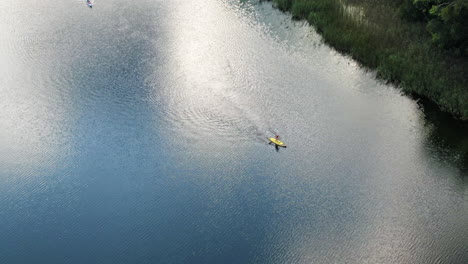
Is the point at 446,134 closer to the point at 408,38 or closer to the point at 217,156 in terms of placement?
the point at 408,38

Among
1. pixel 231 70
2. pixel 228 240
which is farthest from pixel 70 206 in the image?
pixel 231 70

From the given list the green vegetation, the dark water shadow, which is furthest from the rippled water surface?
the green vegetation

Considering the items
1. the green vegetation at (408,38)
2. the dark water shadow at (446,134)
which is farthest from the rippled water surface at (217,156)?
the green vegetation at (408,38)

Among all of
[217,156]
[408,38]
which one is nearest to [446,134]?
[408,38]

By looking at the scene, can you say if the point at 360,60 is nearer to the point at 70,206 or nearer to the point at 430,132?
the point at 430,132

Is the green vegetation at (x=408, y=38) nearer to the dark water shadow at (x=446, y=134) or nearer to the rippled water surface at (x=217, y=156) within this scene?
the dark water shadow at (x=446, y=134)

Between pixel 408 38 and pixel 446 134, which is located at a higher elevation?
pixel 408 38

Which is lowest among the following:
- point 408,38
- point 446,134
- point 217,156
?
point 217,156

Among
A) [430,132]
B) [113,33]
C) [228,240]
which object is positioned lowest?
[113,33]
